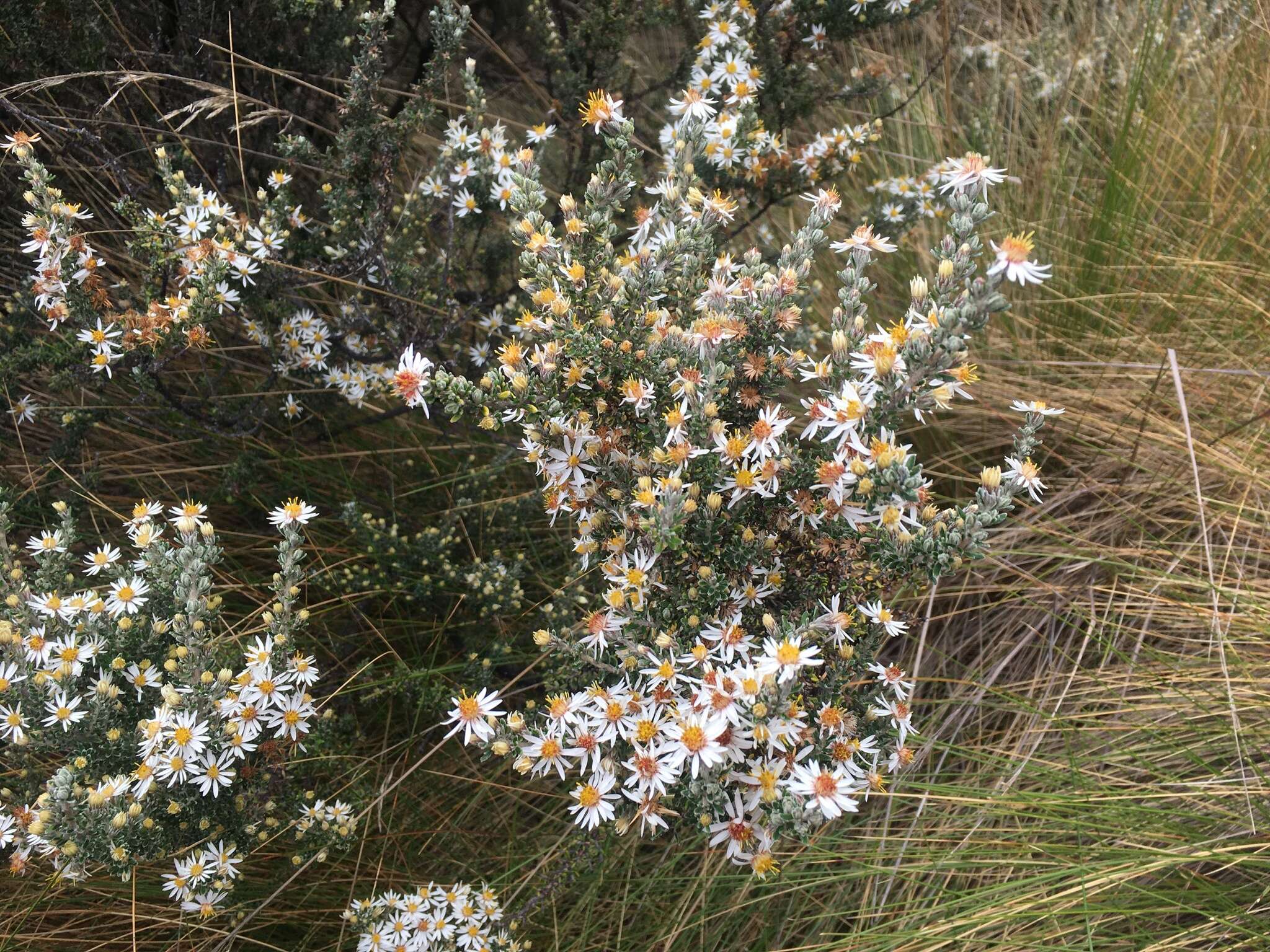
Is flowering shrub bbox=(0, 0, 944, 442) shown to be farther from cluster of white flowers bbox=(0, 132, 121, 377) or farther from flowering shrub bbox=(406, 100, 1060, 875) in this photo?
flowering shrub bbox=(406, 100, 1060, 875)

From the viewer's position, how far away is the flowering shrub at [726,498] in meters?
1.48

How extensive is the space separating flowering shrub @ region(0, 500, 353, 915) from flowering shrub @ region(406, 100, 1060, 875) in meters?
0.44

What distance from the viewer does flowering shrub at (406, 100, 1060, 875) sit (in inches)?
58.1

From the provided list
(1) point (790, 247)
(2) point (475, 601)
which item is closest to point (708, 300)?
(1) point (790, 247)

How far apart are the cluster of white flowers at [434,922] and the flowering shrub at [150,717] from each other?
16 centimetres

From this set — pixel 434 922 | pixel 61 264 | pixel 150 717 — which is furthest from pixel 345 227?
pixel 434 922

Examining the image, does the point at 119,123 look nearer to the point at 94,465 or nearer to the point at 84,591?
the point at 94,465

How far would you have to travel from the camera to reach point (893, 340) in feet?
4.91

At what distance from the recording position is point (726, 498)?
1734 mm

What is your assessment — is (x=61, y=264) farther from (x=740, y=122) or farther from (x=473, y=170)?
(x=740, y=122)

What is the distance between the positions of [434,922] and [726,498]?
0.98 meters

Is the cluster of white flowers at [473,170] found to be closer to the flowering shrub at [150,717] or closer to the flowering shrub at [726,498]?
the flowering shrub at [726,498]

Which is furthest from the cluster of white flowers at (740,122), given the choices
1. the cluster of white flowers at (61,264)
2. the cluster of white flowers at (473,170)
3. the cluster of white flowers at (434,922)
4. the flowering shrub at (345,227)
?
the cluster of white flowers at (434,922)

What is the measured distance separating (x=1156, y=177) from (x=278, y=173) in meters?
2.85
